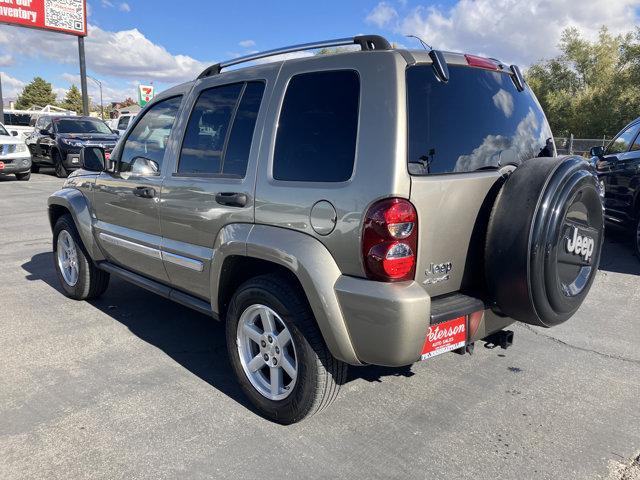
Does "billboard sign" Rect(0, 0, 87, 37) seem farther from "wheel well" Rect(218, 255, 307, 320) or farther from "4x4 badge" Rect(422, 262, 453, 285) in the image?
"4x4 badge" Rect(422, 262, 453, 285)

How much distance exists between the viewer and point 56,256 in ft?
17.2

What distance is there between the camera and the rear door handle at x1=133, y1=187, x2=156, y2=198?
146 inches

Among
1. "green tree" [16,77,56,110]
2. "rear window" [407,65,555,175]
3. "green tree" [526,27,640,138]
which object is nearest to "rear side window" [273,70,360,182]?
"rear window" [407,65,555,175]

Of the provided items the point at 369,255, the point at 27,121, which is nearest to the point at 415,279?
the point at 369,255

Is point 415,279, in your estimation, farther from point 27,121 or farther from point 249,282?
point 27,121

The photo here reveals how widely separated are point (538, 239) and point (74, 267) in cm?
418

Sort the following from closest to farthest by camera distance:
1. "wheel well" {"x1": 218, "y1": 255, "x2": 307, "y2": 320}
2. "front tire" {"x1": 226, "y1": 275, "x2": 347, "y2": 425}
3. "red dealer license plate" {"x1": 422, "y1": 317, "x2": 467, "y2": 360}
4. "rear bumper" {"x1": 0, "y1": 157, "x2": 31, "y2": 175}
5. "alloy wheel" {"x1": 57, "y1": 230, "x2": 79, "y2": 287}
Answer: "red dealer license plate" {"x1": 422, "y1": 317, "x2": 467, "y2": 360} < "front tire" {"x1": 226, "y1": 275, "x2": 347, "y2": 425} < "wheel well" {"x1": 218, "y1": 255, "x2": 307, "y2": 320} < "alloy wheel" {"x1": 57, "y1": 230, "x2": 79, "y2": 287} < "rear bumper" {"x1": 0, "y1": 157, "x2": 31, "y2": 175}

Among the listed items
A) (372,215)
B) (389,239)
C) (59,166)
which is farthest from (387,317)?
(59,166)

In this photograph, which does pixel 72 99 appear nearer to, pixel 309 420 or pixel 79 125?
pixel 79 125

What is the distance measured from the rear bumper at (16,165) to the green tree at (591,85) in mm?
35239

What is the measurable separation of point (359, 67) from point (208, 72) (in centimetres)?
141

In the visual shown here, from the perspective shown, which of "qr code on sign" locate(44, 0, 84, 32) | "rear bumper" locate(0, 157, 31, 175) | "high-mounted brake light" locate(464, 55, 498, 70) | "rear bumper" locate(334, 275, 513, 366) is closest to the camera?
"rear bumper" locate(334, 275, 513, 366)

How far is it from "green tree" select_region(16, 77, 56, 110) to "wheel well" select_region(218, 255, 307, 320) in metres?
85.7

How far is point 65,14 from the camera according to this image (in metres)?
23.4
